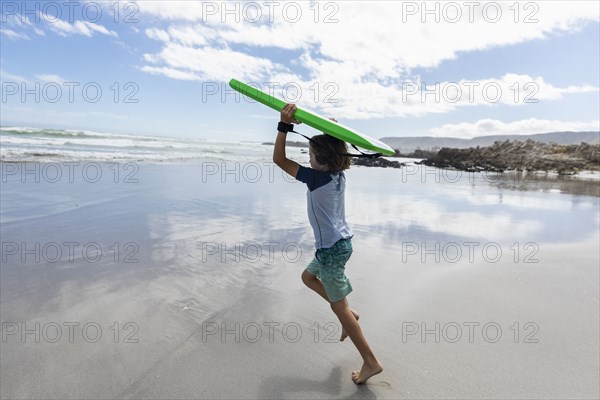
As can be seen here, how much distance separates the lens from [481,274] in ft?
15.2

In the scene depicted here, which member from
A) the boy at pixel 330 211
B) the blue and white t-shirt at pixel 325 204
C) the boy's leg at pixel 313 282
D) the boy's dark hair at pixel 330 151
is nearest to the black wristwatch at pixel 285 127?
the boy at pixel 330 211

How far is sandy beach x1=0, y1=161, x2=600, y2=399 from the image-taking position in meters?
2.59

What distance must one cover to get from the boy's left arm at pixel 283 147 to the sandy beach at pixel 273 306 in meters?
1.38

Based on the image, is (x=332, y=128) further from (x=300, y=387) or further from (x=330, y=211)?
(x=300, y=387)

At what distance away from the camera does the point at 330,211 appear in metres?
2.71

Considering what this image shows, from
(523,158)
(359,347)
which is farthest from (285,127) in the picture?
(523,158)

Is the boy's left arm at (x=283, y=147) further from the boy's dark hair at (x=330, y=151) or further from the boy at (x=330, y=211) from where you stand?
the boy's dark hair at (x=330, y=151)

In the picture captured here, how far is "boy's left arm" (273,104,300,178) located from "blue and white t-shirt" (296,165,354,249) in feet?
0.22

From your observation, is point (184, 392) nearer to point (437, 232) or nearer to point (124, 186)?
point (437, 232)

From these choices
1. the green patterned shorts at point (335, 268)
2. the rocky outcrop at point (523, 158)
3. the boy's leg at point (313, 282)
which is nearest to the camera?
the green patterned shorts at point (335, 268)

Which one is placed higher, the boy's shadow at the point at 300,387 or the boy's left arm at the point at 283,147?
the boy's left arm at the point at 283,147

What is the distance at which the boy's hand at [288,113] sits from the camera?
262cm

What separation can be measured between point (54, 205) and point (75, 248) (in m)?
2.74

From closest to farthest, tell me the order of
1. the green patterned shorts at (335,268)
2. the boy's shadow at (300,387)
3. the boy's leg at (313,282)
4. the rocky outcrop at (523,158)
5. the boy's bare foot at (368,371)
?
1. the boy's shadow at (300,387)
2. the boy's bare foot at (368,371)
3. the green patterned shorts at (335,268)
4. the boy's leg at (313,282)
5. the rocky outcrop at (523,158)
